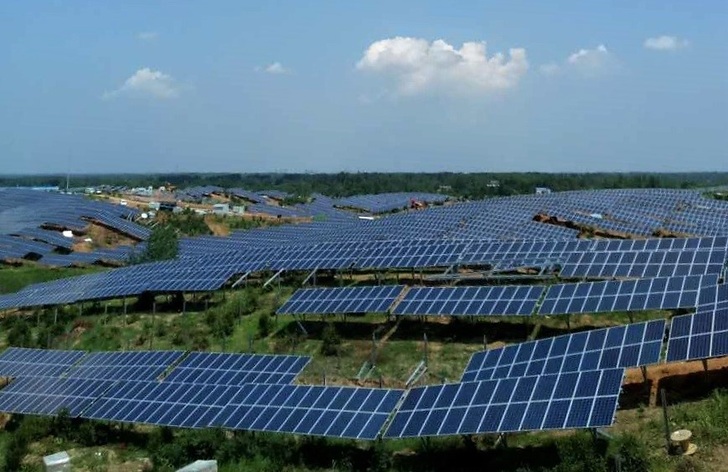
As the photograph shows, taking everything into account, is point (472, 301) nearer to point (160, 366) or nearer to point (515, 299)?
point (515, 299)

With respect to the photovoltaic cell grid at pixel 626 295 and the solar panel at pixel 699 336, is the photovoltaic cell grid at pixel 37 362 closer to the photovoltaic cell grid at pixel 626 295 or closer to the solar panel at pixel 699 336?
the photovoltaic cell grid at pixel 626 295

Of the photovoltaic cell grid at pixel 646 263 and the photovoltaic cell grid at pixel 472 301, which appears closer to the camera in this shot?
the photovoltaic cell grid at pixel 472 301

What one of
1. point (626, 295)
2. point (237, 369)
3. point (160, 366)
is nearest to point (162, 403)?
point (237, 369)

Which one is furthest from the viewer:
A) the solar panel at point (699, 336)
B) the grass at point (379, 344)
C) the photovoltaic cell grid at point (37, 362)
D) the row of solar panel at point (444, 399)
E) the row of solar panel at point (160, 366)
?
the photovoltaic cell grid at point (37, 362)

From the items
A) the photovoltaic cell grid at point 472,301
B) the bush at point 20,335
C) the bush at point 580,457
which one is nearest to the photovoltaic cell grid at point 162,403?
the photovoltaic cell grid at point 472,301

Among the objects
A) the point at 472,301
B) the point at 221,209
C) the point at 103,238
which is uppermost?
the point at 472,301

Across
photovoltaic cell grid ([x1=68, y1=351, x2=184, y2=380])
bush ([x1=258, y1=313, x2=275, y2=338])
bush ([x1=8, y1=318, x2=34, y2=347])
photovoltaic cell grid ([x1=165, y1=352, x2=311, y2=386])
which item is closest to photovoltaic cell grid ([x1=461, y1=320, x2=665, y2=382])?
photovoltaic cell grid ([x1=165, y1=352, x2=311, y2=386])
